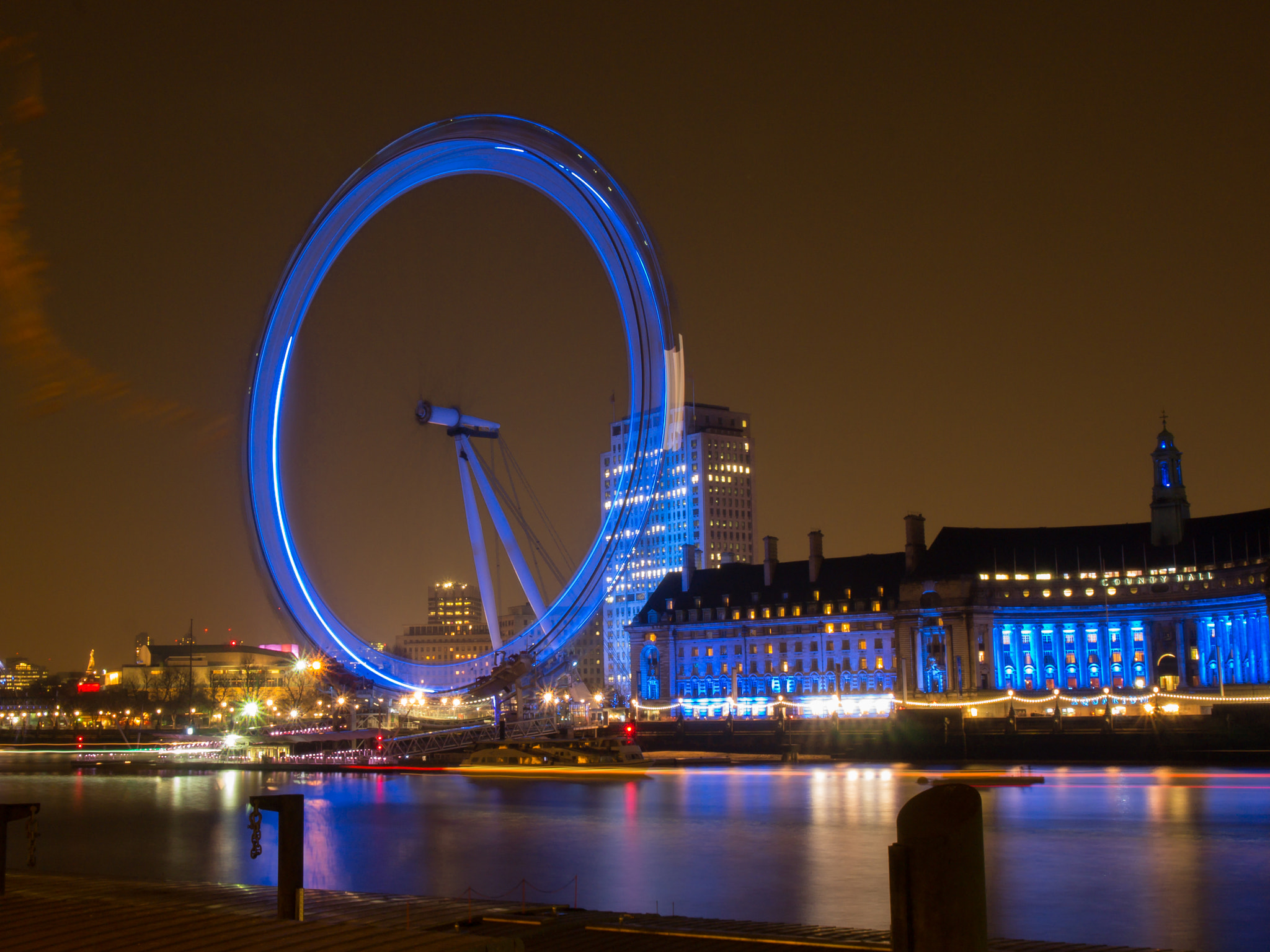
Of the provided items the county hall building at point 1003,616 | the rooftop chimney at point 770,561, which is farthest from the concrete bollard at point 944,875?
the rooftop chimney at point 770,561

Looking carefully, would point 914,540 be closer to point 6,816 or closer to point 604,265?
point 604,265

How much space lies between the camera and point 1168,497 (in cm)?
13588

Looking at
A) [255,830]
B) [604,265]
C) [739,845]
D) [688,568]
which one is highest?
[604,265]

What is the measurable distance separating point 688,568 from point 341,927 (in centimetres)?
15562

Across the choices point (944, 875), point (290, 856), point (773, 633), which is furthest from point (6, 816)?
point (773, 633)

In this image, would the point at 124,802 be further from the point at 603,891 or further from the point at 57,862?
the point at 603,891

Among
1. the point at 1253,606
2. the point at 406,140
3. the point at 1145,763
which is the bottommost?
the point at 1145,763

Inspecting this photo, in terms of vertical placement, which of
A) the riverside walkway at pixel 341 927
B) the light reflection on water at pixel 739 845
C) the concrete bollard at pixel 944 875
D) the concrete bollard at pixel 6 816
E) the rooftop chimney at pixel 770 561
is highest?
the rooftop chimney at pixel 770 561

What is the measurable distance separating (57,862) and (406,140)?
35.8 metres

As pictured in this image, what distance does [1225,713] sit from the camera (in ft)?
309

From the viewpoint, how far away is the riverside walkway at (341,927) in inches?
564

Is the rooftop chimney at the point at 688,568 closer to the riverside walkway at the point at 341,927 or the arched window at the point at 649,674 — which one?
the arched window at the point at 649,674

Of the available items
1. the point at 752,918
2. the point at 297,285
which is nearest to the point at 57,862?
the point at 752,918

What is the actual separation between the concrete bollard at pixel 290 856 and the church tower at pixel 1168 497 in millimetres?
126816
